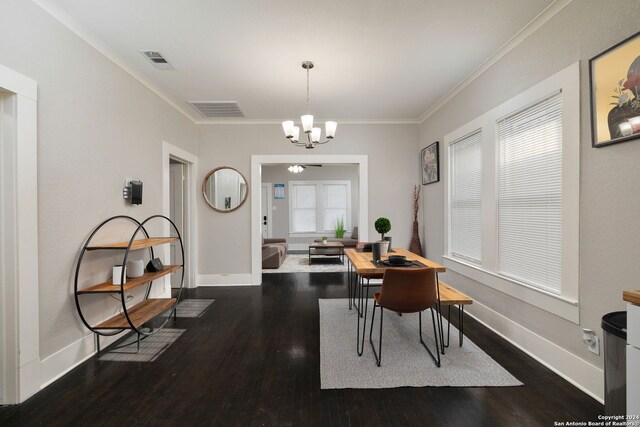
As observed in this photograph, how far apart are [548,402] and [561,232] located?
1.13 m

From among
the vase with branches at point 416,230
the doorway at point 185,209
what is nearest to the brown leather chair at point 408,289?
the vase with branches at point 416,230

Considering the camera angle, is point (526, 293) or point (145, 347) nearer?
point (526, 293)

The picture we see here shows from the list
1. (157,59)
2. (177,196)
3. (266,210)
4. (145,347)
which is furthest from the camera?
(266,210)

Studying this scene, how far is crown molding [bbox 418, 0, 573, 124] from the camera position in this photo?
2032mm

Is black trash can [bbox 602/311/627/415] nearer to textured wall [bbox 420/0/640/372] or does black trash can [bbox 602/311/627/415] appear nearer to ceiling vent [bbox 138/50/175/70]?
textured wall [bbox 420/0/640/372]

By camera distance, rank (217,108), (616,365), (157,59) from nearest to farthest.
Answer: (616,365) → (157,59) → (217,108)

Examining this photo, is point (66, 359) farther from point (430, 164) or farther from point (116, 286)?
point (430, 164)

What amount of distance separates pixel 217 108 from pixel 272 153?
1035 mm

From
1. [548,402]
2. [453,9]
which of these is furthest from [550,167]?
[548,402]

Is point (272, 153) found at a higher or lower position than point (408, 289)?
higher

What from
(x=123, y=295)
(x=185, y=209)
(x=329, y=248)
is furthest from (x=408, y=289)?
(x=329, y=248)

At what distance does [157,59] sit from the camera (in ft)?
9.00

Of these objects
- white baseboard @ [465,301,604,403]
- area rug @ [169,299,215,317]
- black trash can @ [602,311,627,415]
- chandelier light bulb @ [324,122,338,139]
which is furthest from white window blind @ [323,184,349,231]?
black trash can @ [602,311,627,415]

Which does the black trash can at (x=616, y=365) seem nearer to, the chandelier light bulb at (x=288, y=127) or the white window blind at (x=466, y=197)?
the white window blind at (x=466, y=197)
